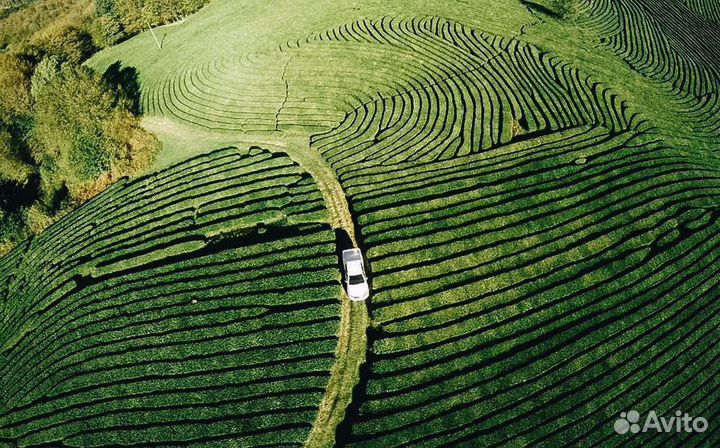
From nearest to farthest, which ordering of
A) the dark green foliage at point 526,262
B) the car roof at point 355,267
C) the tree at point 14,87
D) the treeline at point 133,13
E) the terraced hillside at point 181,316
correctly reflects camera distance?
the dark green foliage at point 526,262
the terraced hillside at point 181,316
the car roof at point 355,267
the tree at point 14,87
the treeline at point 133,13

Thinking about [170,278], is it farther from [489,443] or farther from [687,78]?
[687,78]

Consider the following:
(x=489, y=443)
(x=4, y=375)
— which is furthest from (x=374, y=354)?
(x=4, y=375)

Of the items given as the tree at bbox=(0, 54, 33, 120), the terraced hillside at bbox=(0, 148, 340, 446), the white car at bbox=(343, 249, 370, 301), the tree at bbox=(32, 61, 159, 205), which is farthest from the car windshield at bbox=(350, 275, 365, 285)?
the tree at bbox=(0, 54, 33, 120)

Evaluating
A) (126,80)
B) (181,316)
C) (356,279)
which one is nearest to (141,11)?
(126,80)

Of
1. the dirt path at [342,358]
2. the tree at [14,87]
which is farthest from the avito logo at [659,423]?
the tree at [14,87]

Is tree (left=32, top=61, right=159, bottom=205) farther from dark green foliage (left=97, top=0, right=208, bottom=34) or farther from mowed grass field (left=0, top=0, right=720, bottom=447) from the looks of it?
dark green foliage (left=97, top=0, right=208, bottom=34)

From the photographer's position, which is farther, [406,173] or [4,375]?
[406,173]

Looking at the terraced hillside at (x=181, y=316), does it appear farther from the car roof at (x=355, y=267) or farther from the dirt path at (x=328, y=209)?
the car roof at (x=355, y=267)
